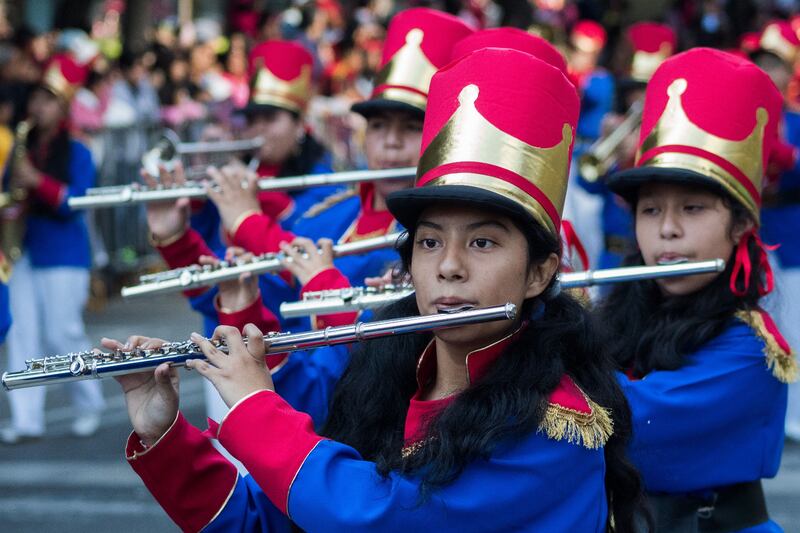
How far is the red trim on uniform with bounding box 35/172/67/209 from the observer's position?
7599 millimetres

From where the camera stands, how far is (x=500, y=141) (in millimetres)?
2656

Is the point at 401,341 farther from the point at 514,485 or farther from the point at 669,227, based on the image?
the point at 669,227

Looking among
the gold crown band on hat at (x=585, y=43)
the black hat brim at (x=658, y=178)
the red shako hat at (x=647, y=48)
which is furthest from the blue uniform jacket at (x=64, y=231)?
the gold crown band on hat at (x=585, y=43)

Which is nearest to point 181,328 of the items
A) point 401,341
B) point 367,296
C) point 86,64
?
point 86,64

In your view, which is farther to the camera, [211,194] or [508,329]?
[211,194]

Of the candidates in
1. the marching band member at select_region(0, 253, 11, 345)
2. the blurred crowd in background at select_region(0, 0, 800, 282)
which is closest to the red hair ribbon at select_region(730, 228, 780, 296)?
the marching band member at select_region(0, 253, 11, 345)

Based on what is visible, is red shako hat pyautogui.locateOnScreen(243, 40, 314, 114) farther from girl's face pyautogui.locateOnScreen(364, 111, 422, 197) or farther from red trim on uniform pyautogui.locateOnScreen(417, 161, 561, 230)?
red trim on uniform pyautogui.locateOnScreen(417, 161, 561, 230)

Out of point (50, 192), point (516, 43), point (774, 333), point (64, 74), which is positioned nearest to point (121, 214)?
point (64, 74)

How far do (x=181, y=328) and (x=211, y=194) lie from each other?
6.77 metres

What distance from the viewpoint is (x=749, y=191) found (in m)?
3.70

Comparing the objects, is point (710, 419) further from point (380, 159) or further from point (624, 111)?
point (624, 111)

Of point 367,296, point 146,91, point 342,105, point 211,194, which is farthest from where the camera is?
point 342,105

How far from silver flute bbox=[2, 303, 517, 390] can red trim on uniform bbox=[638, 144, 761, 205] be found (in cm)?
129

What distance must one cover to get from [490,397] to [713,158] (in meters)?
1.40
